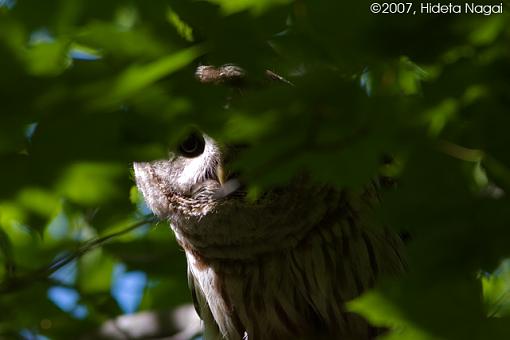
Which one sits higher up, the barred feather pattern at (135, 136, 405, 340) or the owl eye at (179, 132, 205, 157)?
the owl eye at (179, 132, 205, 157)

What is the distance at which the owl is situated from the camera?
3.55 metres

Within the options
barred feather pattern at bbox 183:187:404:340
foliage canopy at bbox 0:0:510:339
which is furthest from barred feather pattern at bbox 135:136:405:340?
foliage canopy at bbox 0:0:510:339

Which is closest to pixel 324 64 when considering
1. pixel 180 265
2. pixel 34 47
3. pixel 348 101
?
pixel 348 101

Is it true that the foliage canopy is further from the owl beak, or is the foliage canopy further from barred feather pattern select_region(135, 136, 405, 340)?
the owl beak

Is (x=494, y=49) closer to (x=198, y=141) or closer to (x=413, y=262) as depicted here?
(x=413, y=262)

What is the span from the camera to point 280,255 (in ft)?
12.1

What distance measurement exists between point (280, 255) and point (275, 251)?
0.03 metres

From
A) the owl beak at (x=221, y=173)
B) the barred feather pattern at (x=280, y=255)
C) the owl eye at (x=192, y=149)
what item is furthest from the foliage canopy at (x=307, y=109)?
the owl eye at (x=192, y=149)

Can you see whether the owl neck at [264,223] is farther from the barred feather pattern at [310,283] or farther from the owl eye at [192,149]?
the owl eye at [192,149]

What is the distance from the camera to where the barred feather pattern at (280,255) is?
3.55 meters

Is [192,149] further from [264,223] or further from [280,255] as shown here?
[280,255]

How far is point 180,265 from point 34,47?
237 centimetres

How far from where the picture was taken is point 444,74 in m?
1.71

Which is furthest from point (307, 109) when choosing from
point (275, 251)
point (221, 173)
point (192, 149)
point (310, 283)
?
point (192, 149)
